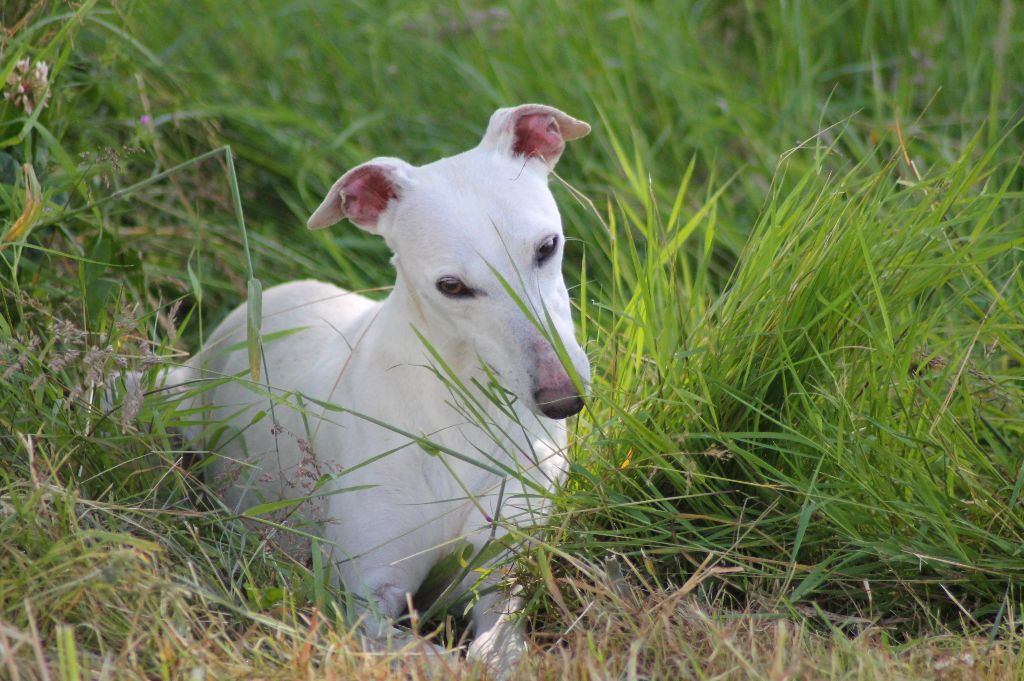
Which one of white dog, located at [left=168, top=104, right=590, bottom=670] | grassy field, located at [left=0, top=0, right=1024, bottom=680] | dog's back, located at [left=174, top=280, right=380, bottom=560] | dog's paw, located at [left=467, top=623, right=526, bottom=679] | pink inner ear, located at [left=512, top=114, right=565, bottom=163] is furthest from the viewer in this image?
dog's back, located at [left=174, top=280, right=380, bottom=560]

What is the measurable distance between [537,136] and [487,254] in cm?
52

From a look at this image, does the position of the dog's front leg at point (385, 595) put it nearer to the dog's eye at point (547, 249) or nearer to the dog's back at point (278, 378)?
the dog's back at point (278, 378)

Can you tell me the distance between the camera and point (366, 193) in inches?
110

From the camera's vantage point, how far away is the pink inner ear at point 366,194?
274cm

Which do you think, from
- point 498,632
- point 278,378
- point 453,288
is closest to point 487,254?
point 453,288

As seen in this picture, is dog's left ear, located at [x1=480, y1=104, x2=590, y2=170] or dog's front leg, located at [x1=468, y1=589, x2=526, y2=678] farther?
dog's left ear, located at [x1=480, y1=104, x2=590, y2=170]

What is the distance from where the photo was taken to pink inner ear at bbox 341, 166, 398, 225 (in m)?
2.74

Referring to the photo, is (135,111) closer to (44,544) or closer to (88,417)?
(88,417)

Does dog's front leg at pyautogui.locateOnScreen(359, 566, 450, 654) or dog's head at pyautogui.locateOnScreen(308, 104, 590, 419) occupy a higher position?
dog's head at pyautogui.locateOnScreen(308, 104, 590, 419)

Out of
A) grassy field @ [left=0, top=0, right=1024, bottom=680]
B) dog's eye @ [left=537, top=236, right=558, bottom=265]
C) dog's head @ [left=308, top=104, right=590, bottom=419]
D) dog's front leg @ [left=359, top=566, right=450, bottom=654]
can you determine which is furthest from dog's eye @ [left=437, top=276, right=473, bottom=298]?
dog's front leg @ [left=359, top=566, right=450, bottom=654]

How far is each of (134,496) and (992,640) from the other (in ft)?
5.88

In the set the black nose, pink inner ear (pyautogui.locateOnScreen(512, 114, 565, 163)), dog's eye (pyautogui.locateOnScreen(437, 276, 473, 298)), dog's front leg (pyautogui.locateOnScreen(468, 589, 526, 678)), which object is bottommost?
dog's front leg (pyautogui.locateOnScreen(468, 589, 526, 678))

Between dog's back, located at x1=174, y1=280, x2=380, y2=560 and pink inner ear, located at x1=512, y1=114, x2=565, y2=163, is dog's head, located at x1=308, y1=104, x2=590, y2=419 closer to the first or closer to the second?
pink inner ear, located at x1=512, y1=114, x2=565, y2=163

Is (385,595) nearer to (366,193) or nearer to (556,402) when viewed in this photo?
(556,402)
